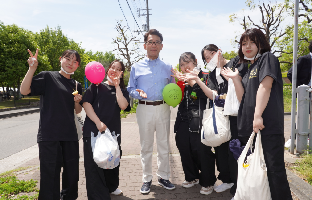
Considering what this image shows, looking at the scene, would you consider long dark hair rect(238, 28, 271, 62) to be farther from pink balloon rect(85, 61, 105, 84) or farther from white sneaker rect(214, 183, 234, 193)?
white sneaker rect(214, 183, 234, 193)

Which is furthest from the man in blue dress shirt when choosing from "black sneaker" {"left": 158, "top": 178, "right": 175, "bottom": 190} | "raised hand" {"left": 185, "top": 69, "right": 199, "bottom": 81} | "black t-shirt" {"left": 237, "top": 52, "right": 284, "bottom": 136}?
"black t-shirt" {"left": 237, "top": 52, "right": 284, "bottom": 136}

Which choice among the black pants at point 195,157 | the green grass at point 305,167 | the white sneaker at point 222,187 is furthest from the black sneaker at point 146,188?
the green grass at point 305,167

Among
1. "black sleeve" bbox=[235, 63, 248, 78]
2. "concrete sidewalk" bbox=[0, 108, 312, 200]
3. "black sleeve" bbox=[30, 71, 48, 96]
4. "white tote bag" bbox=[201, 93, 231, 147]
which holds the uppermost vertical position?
"black sleeve" bbox=[235, 63, 248, 78]

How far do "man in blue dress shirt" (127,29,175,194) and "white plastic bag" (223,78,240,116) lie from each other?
1165mm

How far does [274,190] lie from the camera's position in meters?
2.40

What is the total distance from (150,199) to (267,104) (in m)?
2.12

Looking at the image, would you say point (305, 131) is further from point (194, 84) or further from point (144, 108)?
point (144, 108)

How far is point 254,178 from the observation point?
7.68 ft

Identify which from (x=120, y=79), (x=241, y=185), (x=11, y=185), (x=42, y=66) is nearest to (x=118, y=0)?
(x=120, y=79)

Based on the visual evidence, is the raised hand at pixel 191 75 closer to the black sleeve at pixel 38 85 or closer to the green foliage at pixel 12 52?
the black sleeve at pixel 38 85

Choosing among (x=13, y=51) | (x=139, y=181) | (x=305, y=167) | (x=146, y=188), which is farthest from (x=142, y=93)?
(x=13, y=51)

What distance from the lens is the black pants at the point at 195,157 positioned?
3.51 metres

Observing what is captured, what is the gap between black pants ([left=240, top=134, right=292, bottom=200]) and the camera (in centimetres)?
239

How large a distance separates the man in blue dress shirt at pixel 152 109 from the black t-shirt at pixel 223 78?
0.78 m
